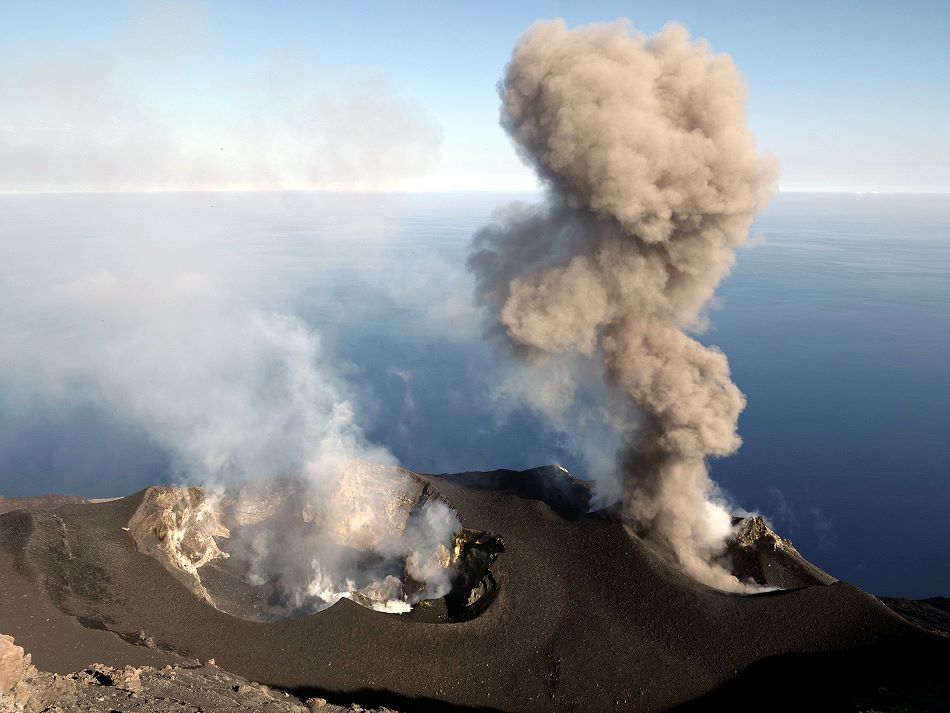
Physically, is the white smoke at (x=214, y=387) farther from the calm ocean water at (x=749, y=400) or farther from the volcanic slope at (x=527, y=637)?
the volcanic slope at (x=527, y=637)

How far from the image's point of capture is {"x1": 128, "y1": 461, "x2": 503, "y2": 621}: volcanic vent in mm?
28672

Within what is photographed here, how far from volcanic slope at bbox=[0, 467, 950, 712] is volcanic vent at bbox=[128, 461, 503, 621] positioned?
5.96 ft

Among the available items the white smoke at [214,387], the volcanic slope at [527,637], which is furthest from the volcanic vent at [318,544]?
the volcanic slope at [527,637]

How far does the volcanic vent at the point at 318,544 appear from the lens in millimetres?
28672

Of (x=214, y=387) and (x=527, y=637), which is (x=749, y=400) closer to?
(x=527, y=637)

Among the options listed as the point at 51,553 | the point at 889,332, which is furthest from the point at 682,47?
the point at 889,332

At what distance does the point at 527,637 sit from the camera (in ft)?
74.9

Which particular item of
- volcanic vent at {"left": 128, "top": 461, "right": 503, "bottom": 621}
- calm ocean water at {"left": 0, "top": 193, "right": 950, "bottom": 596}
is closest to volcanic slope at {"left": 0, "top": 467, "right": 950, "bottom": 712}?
volcanic vent at {"left": 128, "top": 461, "right": 503, "bottom": 621}

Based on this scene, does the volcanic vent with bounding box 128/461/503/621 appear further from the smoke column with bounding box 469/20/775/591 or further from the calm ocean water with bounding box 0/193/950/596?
the calm ocean water with bounding box 0/193/950/596

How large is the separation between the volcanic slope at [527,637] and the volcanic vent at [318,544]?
1.82 m

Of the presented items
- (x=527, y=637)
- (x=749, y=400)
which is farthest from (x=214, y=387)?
(x=749, y=400)

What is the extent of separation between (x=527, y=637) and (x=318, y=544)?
15.6m

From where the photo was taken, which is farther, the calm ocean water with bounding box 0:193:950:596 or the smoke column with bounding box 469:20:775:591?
the calm ocean water with bounding box 0:193:950:596

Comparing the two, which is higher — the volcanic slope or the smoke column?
the smoke column
